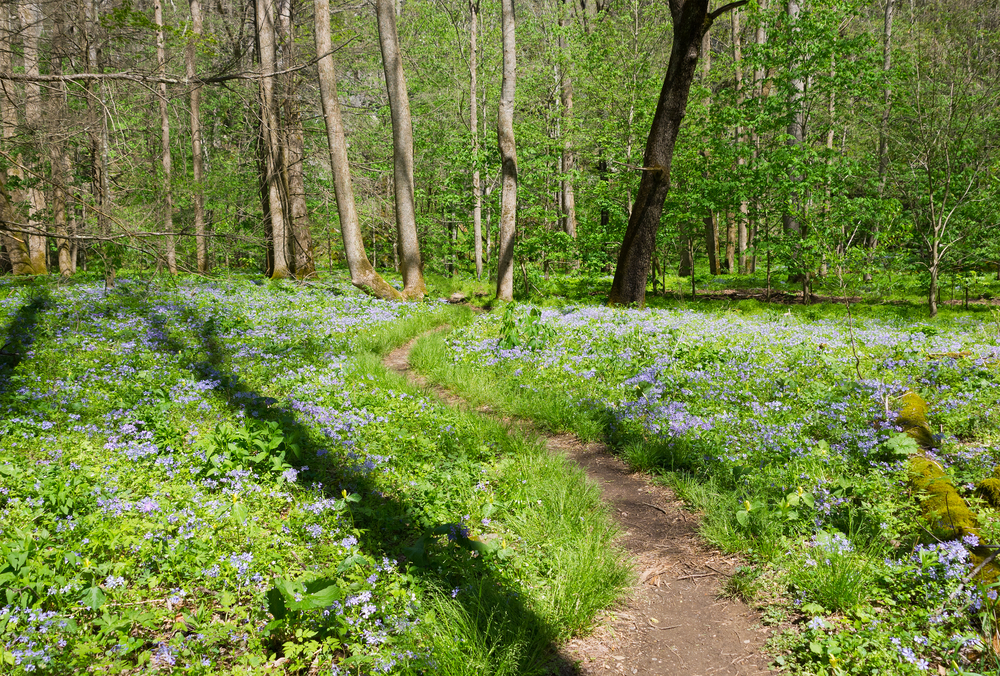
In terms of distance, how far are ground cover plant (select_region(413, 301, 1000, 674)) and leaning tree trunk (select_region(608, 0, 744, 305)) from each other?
8.43 feet

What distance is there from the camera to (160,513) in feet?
11.2

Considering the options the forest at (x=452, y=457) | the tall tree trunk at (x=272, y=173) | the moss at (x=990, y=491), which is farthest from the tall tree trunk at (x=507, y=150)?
the moss at (x=990, y=491)

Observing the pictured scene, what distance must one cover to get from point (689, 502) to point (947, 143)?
11576 mm

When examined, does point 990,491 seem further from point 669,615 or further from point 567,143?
point 567,143

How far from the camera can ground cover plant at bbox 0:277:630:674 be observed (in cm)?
262

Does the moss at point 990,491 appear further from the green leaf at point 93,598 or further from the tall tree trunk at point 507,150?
the tall tree trunk at point 507,150

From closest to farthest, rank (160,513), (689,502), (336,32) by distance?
(160,513) → (689,502) → (336,32)

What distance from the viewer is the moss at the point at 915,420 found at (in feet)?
14.0

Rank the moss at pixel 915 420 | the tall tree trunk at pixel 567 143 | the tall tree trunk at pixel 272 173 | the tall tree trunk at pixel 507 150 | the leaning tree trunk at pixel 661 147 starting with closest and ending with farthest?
the moss at pixel 915 420 → the leaning tree trunk at pixel 661 147 → the tall tree trunk at pixel 507 150 → the tall tree trunk at pixel 272 173 → the tall tree trunk at pixel 567 143

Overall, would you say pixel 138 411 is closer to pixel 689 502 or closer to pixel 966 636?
pixel 689 502

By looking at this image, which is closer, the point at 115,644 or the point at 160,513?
the point at 115,644

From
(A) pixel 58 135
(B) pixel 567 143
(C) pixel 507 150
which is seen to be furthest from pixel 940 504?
(B) pixel 567 143

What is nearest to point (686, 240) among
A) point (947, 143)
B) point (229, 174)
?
point (947, 143)

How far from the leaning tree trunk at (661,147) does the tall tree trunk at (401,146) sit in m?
4.90
